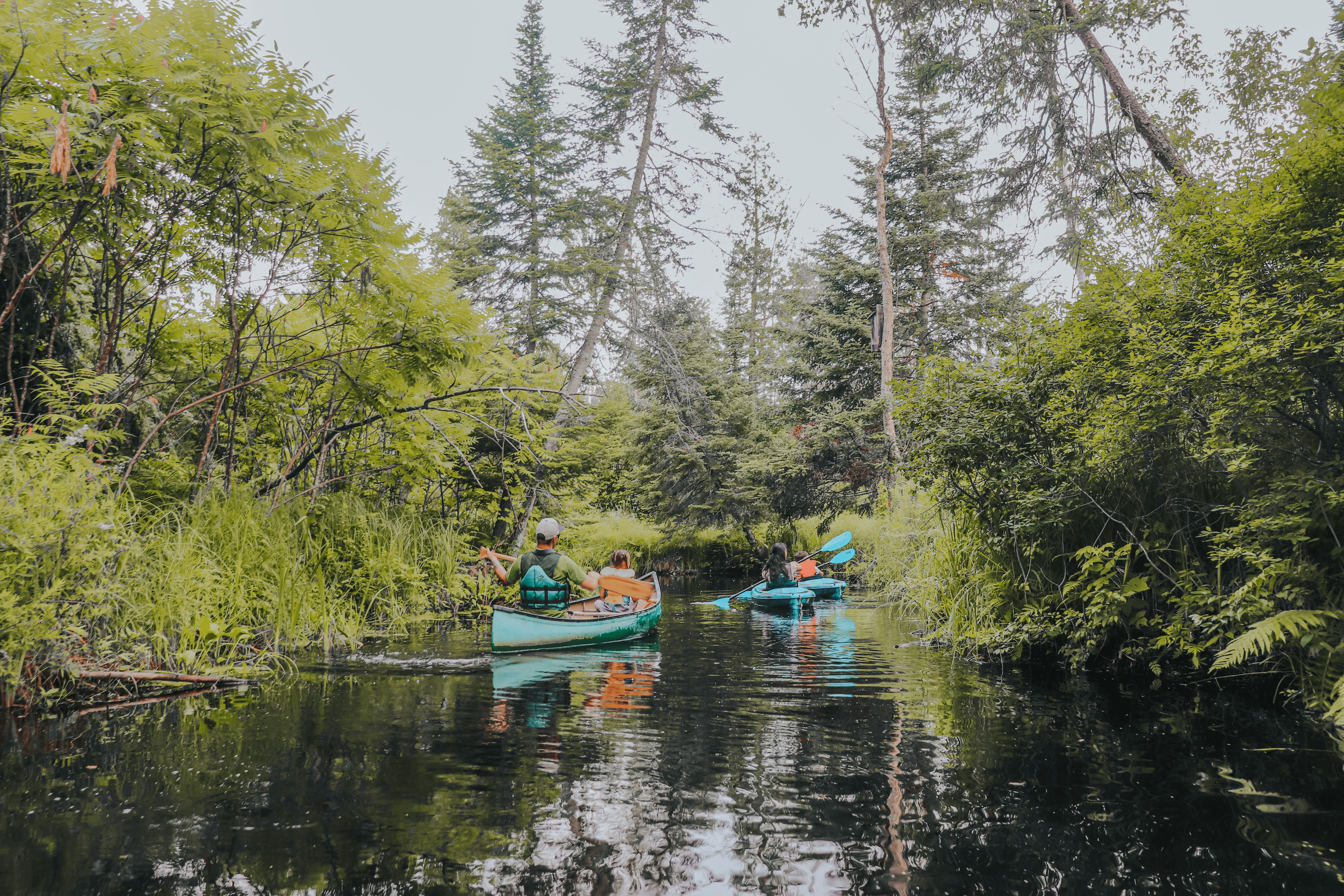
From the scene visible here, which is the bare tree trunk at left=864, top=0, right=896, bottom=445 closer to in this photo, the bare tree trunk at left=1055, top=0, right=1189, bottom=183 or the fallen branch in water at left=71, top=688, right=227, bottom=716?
the bare tree trunk at left=1055, top=0, right=1189, bottom=183

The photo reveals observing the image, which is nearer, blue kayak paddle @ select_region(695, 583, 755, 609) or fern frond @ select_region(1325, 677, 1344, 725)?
fern frond @ select_region(1325, 677, 1344, 725)

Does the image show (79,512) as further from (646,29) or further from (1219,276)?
(646,29)

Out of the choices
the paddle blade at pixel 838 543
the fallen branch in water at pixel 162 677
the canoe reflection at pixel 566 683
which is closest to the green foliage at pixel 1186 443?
the canoe reflection at pixel 566 683

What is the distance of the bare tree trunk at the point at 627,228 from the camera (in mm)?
18031

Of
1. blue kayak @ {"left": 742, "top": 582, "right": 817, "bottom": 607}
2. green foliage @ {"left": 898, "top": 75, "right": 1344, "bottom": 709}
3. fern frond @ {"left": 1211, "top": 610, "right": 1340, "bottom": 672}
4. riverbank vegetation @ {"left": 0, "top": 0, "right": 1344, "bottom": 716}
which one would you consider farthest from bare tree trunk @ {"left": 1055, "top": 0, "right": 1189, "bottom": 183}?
blue kayak @ {"left": 742, "top": 582, "right": 817, "bottom": 607}

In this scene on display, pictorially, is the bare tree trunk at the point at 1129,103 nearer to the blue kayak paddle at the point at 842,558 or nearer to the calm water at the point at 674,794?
the calm water at the point at 674,794

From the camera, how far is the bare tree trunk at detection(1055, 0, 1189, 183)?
32.4 ft

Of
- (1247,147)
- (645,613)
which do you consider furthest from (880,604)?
(1247,147)

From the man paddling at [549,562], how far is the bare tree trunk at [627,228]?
7.76 m

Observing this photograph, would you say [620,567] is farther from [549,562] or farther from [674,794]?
[674,794]

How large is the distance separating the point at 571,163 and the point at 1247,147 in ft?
51.4

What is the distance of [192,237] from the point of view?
7.33 metres

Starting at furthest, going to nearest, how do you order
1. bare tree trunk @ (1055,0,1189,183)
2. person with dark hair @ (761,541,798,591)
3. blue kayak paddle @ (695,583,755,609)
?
blue kayak paddle @ (695,583,755,609), person with dark hair @ (761,541,798,591), bare tree trunk @ (1055,0,1189,183)

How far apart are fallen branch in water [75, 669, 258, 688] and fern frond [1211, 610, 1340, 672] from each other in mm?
7367
